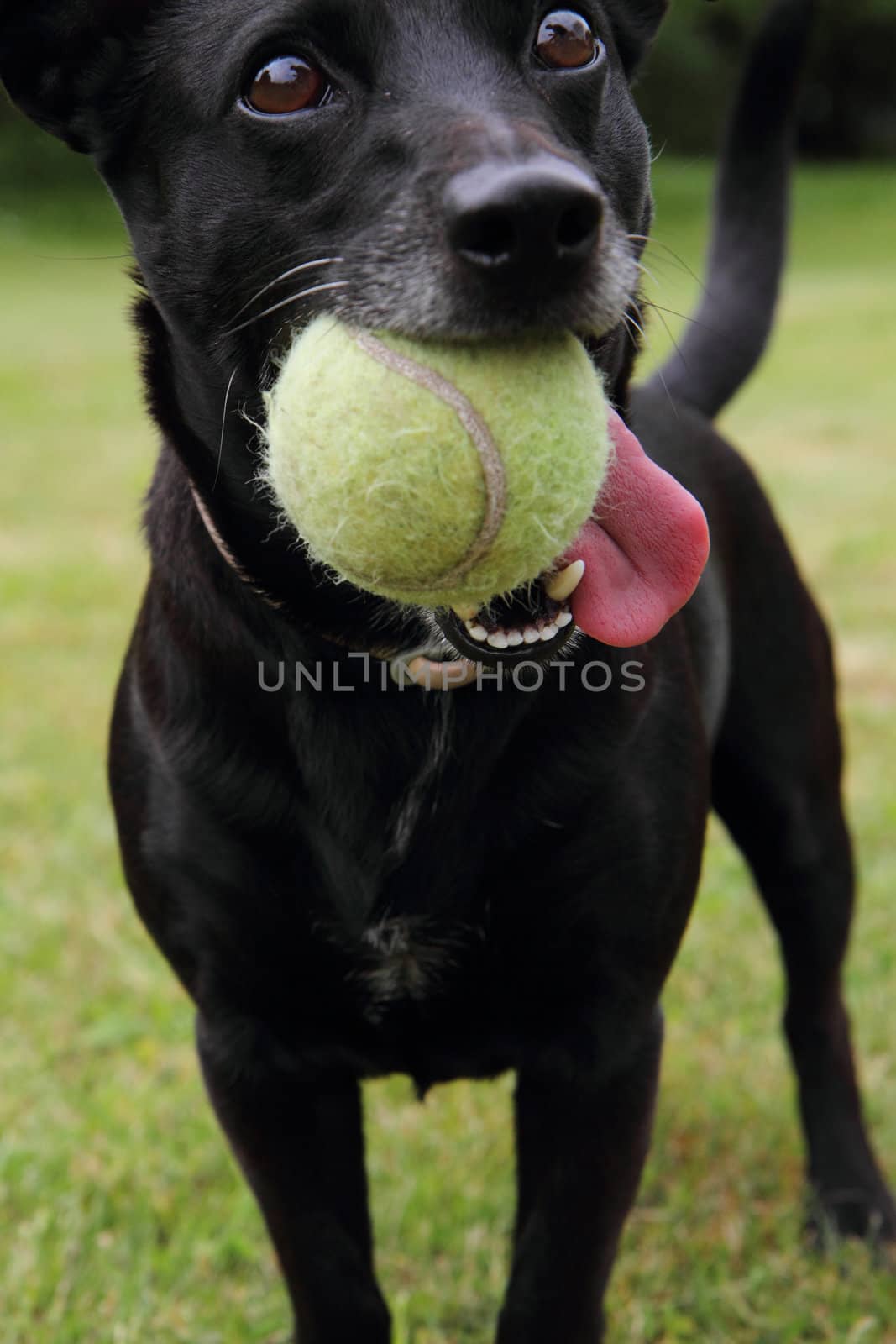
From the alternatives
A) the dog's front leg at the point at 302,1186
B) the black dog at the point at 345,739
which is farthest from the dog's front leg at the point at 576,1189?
the dog's front leg at the point at 302,1186

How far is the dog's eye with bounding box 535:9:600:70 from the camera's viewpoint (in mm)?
1899

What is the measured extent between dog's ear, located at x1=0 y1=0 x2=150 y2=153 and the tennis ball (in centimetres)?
64

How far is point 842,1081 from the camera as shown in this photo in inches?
113

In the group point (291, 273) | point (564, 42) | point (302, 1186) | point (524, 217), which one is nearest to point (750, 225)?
point (564, 42)

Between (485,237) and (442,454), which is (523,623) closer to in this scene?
(442,454)

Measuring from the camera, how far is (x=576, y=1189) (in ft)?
6.82

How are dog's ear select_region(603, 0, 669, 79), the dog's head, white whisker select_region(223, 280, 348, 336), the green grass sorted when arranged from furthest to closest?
the green grass < dog's ear select_region(603, 0, 669, 79) < white whisker select_region(223, 280, 348, 336) < the dog's head

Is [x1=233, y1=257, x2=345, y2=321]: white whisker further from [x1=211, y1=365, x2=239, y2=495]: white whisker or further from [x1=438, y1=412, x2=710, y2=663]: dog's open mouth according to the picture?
[x1=438, y1=412, x2=710, y2=663]: dog's open mouth

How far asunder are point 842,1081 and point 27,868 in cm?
215

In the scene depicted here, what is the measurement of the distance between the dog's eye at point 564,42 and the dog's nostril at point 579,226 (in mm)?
441

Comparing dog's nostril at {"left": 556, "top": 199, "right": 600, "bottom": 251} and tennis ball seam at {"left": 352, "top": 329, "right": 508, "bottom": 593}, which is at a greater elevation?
dog's nostril at {"left": 556, "top": 199, "right": 600, "bottom": 251}

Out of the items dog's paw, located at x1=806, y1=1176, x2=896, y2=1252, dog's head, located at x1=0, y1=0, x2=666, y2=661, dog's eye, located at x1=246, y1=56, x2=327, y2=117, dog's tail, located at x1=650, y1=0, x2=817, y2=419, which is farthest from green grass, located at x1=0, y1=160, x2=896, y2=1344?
dog's eye, located at x1=246, y1=56, x2=327, y2=117

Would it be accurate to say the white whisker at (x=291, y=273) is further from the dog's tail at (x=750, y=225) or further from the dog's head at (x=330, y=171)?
the dog's tail at (x=750, y=225)

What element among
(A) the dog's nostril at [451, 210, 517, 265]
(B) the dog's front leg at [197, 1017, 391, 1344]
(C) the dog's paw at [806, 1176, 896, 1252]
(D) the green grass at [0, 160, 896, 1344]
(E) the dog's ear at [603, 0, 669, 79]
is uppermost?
(A) the dog's nostril at [451, 210, 517, 265]
